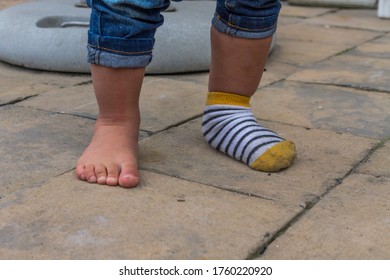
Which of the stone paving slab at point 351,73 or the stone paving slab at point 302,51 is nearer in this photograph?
the stone paving slab at point 351,73

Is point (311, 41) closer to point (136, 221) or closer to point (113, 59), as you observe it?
point (113, 59)

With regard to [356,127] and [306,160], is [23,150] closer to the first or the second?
[306,160]

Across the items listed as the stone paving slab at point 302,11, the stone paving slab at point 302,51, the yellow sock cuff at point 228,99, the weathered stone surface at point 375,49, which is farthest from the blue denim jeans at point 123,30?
the stone paving slab at point 302,11

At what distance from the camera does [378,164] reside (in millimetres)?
1493

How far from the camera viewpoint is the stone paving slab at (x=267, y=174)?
4.40ft

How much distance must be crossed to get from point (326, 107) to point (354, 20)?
5.44 ft

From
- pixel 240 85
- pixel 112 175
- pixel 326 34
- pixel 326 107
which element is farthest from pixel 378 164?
pixel 326 34

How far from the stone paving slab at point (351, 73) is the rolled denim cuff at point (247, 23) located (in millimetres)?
727

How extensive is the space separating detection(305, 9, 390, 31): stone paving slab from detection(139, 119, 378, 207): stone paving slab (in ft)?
5.67

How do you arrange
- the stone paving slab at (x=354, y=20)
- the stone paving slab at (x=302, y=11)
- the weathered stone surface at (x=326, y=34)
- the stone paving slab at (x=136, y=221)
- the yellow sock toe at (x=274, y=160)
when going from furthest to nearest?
1. the stone paving slab at (x=302, y=11)
2. the stone paving slab at (x=354, y=20)
3. the weathered stone surface at (x=326, y=34)
4. the yellow sock toe at (x=274, y=160)
5. the stone paving slab at (x=136, y=221)

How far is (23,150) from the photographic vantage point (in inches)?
59.2

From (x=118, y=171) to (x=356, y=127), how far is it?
69cm

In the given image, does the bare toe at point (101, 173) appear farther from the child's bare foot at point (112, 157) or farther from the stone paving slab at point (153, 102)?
the stone paving slab at point (153, 102)
